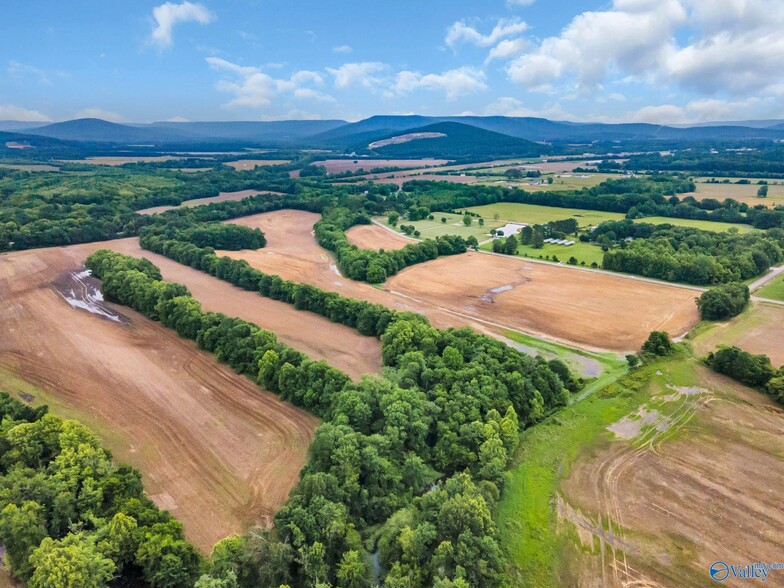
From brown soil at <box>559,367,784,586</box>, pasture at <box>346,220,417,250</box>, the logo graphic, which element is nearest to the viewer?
the logo graphic

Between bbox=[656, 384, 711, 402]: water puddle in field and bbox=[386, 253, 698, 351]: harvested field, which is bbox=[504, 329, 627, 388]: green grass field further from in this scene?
bbox=[656, 384, 711, 402]: water puddle in field

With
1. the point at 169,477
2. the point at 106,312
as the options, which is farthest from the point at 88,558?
the point at 106,312

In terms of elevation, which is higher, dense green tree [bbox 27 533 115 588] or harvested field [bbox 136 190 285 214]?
harvested field [bbox 136 190 285 214]

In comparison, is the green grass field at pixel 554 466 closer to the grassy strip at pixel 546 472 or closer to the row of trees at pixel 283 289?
the grassy strip at pixel 546 472

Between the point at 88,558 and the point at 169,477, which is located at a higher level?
the point at 88,558

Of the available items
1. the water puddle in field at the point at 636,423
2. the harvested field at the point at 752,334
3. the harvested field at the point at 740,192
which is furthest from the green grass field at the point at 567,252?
the harvested field at the point at 740,192

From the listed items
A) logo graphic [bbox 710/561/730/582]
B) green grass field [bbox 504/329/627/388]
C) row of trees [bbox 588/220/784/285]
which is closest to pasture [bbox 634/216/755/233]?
row of trees [bbox 588/220/784/285]

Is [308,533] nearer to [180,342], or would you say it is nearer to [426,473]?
[426,473]
